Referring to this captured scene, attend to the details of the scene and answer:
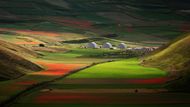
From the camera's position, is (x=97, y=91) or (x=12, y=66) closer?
(x=97, y=91)

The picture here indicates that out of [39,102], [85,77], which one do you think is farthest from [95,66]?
[39,102]

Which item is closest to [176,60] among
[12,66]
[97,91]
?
[12,66]

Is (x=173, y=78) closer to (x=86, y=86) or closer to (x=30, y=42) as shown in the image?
(x=86, y=86)

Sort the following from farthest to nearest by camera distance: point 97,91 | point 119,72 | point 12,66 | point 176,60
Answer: point 176,60 < point 119,72 < point 12,66 < point 97,91

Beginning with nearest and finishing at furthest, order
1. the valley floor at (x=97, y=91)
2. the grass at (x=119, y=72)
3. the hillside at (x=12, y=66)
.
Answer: the valley floor at (x=97, y=91), the hillside at (x=12, y=66), the grass at (x=119, y=72)

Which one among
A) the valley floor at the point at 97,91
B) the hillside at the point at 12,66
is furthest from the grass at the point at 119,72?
the hillside at the point at 12,66

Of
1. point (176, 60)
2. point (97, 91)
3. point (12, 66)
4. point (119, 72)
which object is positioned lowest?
point (97, 91)

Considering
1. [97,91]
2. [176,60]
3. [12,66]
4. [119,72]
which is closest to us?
[97,91]

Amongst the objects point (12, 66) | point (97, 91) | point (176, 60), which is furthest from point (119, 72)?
point (97, 91)

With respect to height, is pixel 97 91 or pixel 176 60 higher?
pixel 176 60

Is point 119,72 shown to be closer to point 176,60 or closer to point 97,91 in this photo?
point 176,60

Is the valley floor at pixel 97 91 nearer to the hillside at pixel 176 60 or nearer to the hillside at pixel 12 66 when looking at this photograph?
the hillside at pixel 12 66

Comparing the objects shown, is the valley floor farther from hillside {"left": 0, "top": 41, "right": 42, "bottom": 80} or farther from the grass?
hillside {"left": 0, "top": 41, "right": 42, "bottom": 80}
